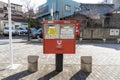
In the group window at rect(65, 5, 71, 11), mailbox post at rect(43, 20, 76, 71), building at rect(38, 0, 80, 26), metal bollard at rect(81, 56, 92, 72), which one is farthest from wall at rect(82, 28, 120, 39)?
window at rect(65, 5, 71, 11)

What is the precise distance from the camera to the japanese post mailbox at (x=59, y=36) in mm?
6098

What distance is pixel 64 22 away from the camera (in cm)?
606

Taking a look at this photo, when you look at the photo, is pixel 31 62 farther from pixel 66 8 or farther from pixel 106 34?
pixel 66 8

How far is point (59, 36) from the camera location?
615 centimetres

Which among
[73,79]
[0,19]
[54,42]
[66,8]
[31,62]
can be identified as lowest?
[73,79]

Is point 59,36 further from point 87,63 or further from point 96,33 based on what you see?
point 96,33

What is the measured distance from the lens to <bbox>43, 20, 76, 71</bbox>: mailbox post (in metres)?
6.10

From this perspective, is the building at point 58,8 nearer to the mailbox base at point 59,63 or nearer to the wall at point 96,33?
the wall at point 96,33

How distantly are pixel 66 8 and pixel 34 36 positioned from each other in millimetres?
13581

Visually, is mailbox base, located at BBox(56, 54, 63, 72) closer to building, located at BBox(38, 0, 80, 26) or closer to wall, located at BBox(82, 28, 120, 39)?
wall, located at BBox(82, 28, 120, 39)

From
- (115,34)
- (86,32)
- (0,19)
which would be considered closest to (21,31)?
(0,19)

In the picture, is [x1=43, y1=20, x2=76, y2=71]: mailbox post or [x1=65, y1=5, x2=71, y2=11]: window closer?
[x1=43, y1=20, x2=76, y2=71]: mailbox post

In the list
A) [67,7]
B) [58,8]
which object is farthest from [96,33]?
[67,7]

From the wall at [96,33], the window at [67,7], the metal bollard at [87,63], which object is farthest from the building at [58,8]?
the metal bollard at [87,63]
